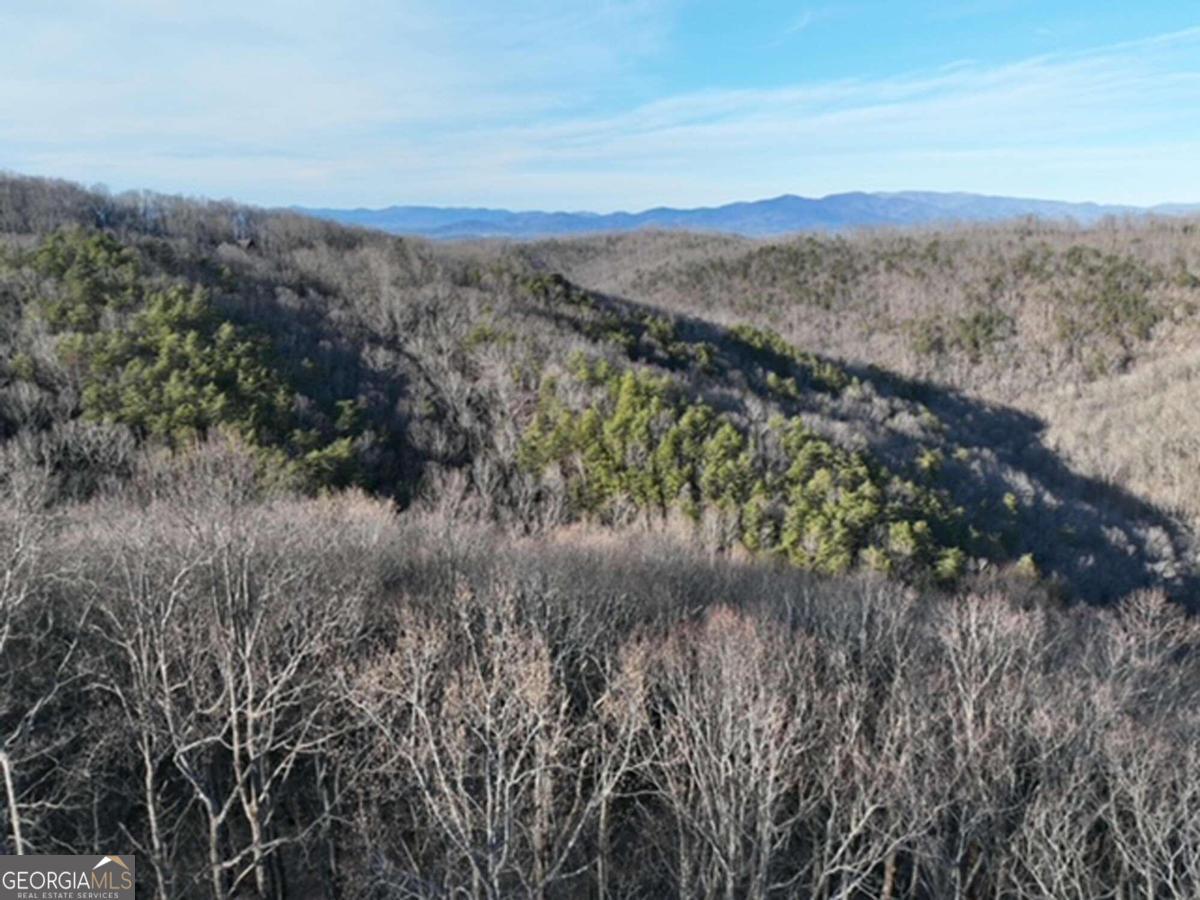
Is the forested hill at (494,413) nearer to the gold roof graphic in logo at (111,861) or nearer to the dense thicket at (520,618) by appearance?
the dense thicket at (520,618)

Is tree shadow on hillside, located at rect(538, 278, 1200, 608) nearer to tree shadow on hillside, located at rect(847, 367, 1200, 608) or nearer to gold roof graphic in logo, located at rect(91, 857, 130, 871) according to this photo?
tree shadow on hillside, located at rect(847, 367, 1200, 608)

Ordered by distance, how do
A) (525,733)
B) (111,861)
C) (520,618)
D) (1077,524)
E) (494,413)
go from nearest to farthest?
(111,861) < (525,733) < (520,618) < (494,413) < (1077,524)

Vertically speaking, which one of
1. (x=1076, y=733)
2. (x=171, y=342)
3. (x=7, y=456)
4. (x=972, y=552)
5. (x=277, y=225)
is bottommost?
(x=972, y=552)

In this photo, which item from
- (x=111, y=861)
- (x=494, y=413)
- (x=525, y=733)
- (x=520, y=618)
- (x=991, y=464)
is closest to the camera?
(x=111, y=861)

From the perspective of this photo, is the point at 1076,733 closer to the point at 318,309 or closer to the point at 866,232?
the point at 318,309

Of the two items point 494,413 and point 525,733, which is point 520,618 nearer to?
point 525,733

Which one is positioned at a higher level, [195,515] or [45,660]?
[195,515]

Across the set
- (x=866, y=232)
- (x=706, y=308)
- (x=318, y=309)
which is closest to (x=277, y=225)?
(x=318, y=309)

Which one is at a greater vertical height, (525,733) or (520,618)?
(525,733)

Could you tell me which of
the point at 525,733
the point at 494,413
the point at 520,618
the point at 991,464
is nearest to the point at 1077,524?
the point at 991,464

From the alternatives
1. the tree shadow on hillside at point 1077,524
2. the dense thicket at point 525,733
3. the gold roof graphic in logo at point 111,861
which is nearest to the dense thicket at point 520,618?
the dense thicket at point 525,733
